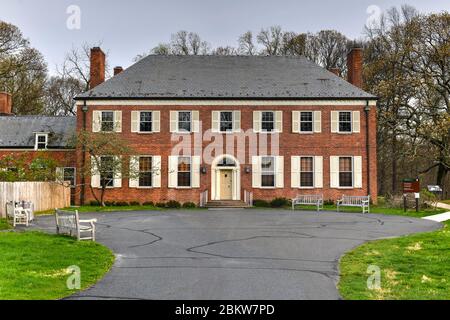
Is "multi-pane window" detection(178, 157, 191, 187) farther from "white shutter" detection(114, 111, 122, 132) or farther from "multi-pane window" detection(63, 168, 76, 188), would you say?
"multi-pane window" detection(63, 168, 76, 188)

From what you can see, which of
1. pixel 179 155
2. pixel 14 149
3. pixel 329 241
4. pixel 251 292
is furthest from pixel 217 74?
pixel 251 292

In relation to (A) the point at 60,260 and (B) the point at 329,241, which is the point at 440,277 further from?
(A) the point at 60,260

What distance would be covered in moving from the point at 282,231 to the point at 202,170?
15.3m

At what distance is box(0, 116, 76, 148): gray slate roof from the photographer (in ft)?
116

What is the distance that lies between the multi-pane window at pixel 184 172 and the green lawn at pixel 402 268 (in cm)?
1874

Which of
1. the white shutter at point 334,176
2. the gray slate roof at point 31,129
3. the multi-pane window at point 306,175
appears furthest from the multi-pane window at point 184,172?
the white shutter at point 334,176

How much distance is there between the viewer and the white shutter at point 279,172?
31.5 metres

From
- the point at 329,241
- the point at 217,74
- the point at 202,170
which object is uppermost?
the point at 217,74

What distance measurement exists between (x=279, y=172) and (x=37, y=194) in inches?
563

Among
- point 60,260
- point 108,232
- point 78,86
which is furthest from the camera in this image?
point 78,86

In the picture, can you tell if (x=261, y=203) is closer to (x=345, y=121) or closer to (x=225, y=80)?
(x=345, y=121)

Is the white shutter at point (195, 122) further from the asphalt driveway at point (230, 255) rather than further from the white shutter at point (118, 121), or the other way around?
the asphalt driveway at point (230, 255)

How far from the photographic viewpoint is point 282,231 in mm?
16438

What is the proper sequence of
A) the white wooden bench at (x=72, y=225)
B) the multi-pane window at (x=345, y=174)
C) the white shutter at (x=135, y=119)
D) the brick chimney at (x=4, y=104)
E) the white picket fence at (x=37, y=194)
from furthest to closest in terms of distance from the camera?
the brick chimney at (x=4, y=104)
the white shutter at (x=135, y=119)
the multi-pane window at (x=345, y=174)
the white picket fence at (x=37, y=194)
the white wooden bench at (x=72, y=225)
